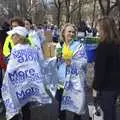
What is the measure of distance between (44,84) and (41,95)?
27 cm

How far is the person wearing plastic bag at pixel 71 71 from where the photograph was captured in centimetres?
762

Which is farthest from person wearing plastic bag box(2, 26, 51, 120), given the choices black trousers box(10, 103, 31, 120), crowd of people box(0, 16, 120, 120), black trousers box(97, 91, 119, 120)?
black trousers box(97, 91, 119, 120)

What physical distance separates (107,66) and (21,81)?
1.56 m

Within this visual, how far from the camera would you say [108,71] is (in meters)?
6.40

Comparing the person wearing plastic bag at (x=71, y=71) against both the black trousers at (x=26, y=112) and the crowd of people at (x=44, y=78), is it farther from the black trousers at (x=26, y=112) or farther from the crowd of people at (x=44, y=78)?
the black trousers at (x=26, y=112)

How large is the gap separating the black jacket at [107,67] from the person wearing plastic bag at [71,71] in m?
1.18

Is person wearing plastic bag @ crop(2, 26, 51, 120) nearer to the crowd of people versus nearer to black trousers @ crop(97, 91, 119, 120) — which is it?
the crowd of people

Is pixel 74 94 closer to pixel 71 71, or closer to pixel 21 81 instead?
pixel 71 71

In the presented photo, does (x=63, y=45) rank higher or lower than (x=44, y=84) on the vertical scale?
higher

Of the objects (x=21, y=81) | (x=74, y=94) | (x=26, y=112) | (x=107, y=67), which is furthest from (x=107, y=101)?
(x=26, y=112)

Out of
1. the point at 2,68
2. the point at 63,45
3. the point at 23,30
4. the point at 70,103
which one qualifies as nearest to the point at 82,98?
the point at 70,103

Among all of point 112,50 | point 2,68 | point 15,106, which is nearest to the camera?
point 112,50

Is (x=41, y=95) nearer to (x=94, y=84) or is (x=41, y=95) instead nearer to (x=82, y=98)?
(x=82, y=98)

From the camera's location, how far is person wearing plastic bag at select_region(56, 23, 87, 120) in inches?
300
